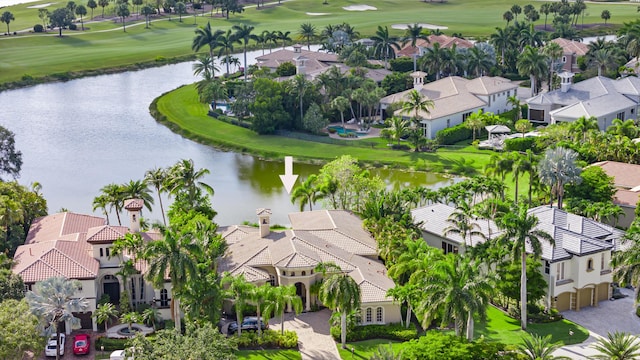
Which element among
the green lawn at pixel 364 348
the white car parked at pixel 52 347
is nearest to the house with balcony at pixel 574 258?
the green lawn at pixel 364 348

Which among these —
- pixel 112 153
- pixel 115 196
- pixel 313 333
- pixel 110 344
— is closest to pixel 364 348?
pixel 313 333

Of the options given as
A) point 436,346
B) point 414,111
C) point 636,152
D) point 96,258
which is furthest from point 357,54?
point 436,346

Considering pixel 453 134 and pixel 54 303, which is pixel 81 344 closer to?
pixel 54 303

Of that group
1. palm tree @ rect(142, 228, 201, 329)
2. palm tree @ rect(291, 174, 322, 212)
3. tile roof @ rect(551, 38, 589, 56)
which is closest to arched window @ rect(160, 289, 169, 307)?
palm tree @ rect(142, 228, 201, 329)

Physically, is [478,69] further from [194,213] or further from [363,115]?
[194,213]

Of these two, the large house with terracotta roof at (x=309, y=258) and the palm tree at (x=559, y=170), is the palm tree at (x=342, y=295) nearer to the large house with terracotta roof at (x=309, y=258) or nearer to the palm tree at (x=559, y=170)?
the large house with terracotta roof at (x=309, y=258)
